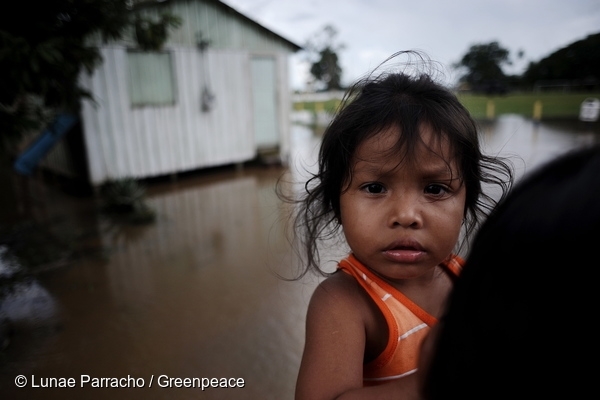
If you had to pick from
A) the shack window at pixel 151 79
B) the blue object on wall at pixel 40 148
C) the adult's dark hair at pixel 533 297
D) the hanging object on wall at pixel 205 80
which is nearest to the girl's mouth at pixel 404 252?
the adult's dark hair at pixel 533 297

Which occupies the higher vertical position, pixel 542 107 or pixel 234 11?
pixel 234 11

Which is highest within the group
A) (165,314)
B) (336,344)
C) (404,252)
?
(404,252)

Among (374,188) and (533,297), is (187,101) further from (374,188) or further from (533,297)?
(533,297)

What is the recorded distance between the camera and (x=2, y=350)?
255 cm

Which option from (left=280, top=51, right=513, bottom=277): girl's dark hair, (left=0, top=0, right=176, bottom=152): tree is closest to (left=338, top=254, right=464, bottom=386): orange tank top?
(left=280, top=51, right=513, bottom=277): girl's dark hair

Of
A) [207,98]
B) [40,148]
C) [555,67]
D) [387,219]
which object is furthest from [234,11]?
[387,219]

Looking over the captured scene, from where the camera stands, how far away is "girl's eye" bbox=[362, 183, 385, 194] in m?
0.92

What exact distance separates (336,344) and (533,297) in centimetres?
54

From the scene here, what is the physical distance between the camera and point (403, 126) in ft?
3.01

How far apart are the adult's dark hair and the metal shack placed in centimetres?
646

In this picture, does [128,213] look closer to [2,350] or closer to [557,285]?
[2,350]

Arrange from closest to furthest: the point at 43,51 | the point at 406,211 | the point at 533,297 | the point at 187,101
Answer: the point at 533,297
the point at 406,211
the point at 43,51
the point at 187,101

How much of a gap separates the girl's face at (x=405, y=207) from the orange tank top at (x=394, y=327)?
7cm

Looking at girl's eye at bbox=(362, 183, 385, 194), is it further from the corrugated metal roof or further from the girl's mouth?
the corrugated metal roof
